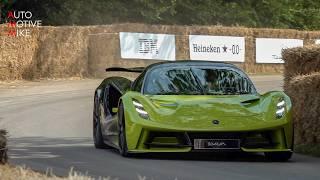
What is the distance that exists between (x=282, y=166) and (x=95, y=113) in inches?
168

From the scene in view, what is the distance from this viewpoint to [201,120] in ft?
38.8

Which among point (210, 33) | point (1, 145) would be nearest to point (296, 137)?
point (1, 145)

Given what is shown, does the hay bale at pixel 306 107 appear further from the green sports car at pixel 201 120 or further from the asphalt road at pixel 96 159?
the green sports car at pixel 201 120

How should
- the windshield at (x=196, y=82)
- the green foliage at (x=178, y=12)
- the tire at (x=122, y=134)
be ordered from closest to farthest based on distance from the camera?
the tire at (x=122, y=134)
the windshield at (x=196, y=82)
the green foliage at (x=178, y=12)

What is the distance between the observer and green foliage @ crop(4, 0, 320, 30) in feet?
148

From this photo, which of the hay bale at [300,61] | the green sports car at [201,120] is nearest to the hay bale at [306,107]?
the green sports car at [201,120]

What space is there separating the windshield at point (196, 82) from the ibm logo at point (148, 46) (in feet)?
83.2

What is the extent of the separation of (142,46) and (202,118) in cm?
2725

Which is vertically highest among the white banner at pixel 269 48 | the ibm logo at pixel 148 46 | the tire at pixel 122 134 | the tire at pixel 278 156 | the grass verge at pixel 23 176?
the grass verge at pixel 23 176

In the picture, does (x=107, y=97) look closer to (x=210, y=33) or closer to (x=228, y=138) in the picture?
(x=228, y=138)

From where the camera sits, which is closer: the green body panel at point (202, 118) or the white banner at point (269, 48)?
the green body panel at point (202, 118)

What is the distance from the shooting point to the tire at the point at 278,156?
1212cm

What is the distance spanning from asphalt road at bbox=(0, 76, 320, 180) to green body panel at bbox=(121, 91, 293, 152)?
31 cm

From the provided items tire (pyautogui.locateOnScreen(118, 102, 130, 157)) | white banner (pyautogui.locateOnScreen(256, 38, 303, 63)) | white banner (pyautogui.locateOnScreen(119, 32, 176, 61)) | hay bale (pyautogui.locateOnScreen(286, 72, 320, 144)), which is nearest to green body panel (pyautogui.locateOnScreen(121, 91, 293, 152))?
tire (pyautogui.locateOnScreen(118, 102, 130, 157))
